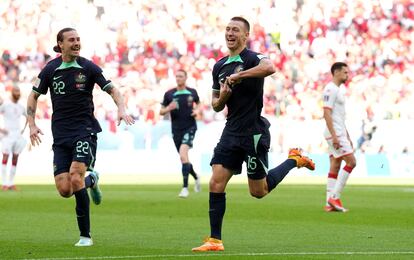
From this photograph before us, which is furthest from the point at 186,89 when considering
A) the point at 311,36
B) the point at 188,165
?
the point at 311,36

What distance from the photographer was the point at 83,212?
11070mm

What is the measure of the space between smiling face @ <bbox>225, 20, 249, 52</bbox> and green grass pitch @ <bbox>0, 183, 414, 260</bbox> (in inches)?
86.1

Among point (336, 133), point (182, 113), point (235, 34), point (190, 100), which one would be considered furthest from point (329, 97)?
point (235, 34)

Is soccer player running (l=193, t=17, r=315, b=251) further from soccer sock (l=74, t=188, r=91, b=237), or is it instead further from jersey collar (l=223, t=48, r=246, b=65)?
soccer sock (l=74, t=188, r=91, b=237)

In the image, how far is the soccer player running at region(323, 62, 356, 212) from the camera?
17.3 meters

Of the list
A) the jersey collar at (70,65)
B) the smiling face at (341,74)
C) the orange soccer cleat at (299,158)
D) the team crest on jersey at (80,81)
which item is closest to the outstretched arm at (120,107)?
the team crest on jersey at (80,81)

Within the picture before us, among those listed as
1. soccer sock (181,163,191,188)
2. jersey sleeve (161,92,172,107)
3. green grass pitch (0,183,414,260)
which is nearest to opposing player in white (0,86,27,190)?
green grass pitch (0,183,414,260)

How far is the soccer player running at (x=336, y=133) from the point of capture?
17344 mm

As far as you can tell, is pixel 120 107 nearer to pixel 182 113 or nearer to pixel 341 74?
pixel 341 74

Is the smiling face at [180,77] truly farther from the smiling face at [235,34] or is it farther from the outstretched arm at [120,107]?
the smiling face at [235,34]

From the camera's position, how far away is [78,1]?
3925 cm

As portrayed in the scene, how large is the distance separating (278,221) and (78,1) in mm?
26115

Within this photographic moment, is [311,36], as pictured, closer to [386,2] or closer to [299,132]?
[386,2]

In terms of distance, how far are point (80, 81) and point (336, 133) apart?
7.31 m
